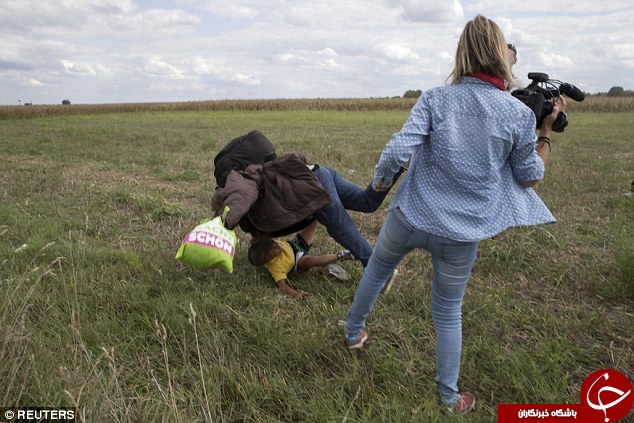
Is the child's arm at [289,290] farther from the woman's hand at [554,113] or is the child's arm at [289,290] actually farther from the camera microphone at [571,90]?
the camera microphone at [571,90]

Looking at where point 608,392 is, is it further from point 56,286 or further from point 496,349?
point 56,286

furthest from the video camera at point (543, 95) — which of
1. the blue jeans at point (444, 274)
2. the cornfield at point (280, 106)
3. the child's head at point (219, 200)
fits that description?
the cornfield at point (280, 106)

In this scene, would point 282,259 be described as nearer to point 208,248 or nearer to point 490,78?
point 208,248

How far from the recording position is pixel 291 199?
3.22m

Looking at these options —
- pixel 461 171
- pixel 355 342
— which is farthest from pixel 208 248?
pixel 461 171

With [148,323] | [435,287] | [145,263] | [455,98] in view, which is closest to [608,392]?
[435,287]

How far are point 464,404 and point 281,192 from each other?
176 cm

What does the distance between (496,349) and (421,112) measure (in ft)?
4.76

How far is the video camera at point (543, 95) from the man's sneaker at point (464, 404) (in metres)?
1.34

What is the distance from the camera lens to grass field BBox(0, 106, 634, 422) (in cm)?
212

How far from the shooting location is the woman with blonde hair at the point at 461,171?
1975 mm

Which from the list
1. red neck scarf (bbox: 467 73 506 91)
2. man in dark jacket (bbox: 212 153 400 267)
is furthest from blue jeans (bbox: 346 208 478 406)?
man in dark jacket (bbox: 212 153 400 267)

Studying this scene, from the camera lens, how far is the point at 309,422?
6.79ft

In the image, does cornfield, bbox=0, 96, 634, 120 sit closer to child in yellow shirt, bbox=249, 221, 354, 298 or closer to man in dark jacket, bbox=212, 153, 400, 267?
child in yellow shirt, bbox=249, 221, 354, 298
